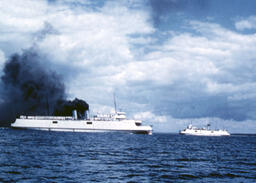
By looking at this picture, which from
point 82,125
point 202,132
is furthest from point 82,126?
point 202,132

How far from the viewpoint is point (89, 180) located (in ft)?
57.2

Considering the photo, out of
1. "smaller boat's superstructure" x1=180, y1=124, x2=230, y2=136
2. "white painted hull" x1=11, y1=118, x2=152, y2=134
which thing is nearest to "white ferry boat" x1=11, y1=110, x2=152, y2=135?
"white painted hull" x1=11, y1=118, x2=152, y2=134

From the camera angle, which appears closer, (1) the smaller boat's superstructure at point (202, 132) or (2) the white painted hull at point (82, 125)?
(2) the white painted hull at point (82, 125)

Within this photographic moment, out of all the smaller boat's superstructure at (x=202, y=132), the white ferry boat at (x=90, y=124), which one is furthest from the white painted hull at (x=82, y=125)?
the smaller boat's superstructure at (x=202, y=132)

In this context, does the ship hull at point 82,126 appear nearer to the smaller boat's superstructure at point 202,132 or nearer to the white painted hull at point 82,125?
the white painted hull at point 82,125

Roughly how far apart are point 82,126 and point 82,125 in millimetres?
398

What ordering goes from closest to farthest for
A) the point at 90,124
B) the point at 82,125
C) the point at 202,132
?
the point at 90,124 → the point at 82,125 → the point at 202,132

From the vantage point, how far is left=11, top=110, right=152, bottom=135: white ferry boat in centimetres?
10912

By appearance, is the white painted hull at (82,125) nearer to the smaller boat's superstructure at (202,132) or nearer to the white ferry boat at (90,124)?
the white ferry boat at (90,124)

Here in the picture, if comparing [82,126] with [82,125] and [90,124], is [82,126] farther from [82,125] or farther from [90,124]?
[90,124]

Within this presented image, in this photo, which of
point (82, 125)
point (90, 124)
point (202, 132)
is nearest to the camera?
point (90, 124)

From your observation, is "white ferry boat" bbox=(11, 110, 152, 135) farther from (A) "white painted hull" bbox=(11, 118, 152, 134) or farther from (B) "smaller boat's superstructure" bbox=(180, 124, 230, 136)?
(B) "smaller boat's superstructure" bbox=(180, 124, 230, 136)

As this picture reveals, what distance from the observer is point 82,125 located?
4459 inches

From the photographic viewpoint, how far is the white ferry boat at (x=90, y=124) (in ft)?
358
